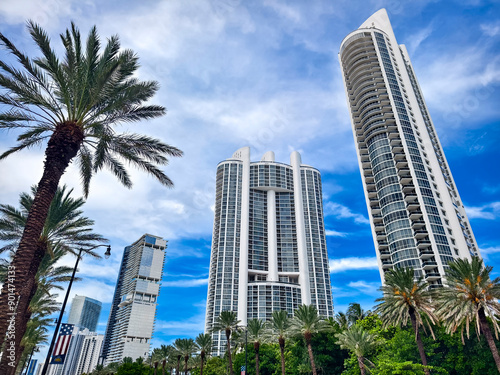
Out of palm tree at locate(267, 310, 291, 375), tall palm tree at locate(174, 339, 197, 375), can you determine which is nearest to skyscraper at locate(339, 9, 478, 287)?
palm tree at locate(267, 310, 291, 375)

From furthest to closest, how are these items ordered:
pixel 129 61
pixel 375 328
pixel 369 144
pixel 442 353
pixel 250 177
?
pixel 250 177
pixel 369 144
pixel 375 328
pixel 442 353
pixel 129 61

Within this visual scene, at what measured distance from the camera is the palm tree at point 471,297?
29781mm

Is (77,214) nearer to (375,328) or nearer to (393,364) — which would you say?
(393,364)

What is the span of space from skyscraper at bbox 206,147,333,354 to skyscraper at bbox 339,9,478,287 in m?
34.3

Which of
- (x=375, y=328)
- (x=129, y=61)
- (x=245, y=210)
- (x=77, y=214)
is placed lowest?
(x=375, y=328)

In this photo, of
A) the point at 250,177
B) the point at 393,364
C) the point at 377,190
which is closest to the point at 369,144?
the point at 377,190

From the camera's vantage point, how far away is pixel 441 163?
317 feet

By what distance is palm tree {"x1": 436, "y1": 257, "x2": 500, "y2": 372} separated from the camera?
29.8 m

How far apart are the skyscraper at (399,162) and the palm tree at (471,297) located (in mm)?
44903

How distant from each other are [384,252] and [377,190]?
17316 millimetres

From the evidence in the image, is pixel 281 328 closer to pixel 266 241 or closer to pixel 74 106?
pixel 74 106

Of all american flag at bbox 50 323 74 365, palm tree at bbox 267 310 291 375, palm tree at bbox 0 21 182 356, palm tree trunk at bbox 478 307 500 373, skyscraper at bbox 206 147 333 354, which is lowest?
american flag at bbox 50 323 74 365

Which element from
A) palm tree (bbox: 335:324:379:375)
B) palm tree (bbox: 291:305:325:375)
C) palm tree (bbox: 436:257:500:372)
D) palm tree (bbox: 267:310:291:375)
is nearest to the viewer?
palm tree (bbox: 436:257:500:372)

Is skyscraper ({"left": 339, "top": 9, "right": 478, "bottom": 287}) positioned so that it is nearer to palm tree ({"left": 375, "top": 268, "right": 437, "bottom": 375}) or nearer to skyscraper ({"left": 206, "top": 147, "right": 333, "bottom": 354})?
skyscraper ({"left": 206, "top": 147, "right": 333, "bottom": 354})
